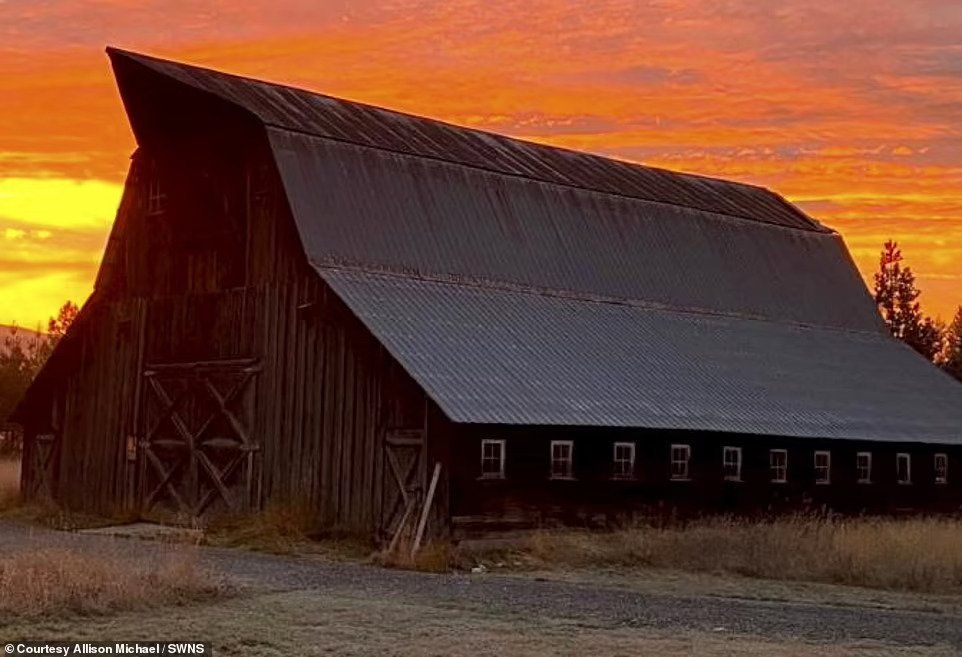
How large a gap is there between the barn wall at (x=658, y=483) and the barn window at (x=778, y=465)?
0.45ft

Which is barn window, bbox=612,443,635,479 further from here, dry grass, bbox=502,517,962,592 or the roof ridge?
the roof ridge

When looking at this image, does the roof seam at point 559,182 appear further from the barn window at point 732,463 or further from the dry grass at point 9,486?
the dry grass at point 9,486

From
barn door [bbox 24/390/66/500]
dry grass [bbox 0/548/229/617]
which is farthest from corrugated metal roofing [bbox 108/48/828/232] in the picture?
dry grass [bbox 0/548/229/617]

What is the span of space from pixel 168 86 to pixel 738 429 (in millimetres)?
16603

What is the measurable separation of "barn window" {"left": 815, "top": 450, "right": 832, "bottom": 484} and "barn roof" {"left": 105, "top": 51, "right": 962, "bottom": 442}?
86 centimetres

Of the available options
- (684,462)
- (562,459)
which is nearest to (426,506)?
(562,459)

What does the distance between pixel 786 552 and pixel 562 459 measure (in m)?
5.90

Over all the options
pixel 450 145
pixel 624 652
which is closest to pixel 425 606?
pixel 624 652

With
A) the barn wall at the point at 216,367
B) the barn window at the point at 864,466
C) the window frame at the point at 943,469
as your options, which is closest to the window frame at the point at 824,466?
the barn window at the point at 864,466

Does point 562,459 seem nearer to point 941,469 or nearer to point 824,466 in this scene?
point 824,466

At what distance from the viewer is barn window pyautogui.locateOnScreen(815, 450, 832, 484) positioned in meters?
38.0

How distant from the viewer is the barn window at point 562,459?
3148 cm

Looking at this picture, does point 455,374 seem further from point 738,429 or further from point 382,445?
point 738,429

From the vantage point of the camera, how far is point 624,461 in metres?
33.0
